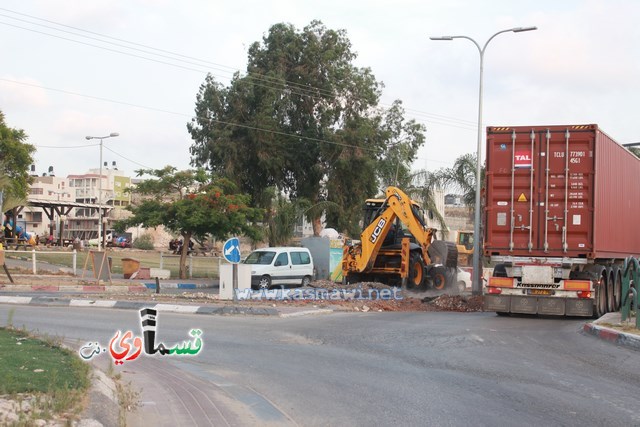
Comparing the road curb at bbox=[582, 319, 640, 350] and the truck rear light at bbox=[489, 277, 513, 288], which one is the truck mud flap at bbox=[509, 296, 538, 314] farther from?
the road curb at bbox=[582, 319, 640, 350]

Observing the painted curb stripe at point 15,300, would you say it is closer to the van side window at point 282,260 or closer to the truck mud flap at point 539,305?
the van side window at point 282,260

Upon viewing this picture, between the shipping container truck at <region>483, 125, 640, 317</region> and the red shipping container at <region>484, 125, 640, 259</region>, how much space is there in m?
0.02

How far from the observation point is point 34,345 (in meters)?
10.6

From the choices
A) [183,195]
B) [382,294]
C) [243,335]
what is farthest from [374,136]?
[243,335]

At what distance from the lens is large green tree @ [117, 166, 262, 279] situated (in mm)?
33219

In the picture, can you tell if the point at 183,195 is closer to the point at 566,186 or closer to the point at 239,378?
the point at 566,186

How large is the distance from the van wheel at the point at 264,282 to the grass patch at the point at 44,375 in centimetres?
1801

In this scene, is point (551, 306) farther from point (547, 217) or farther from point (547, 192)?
point (547, 192)

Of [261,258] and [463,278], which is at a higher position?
[261,258]

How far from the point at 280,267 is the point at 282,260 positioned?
13.4 inches

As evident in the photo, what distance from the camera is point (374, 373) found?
10586 mm

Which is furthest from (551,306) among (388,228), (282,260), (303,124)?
(303,124)

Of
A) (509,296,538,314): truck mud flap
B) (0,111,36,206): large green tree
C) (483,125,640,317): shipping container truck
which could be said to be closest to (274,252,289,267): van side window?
(483,125,640,317): shipping container truck

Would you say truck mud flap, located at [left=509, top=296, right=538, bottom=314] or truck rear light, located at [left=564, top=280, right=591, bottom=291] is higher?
truck rear light, located at [left=564, top=280, right=591, bottom=291]
